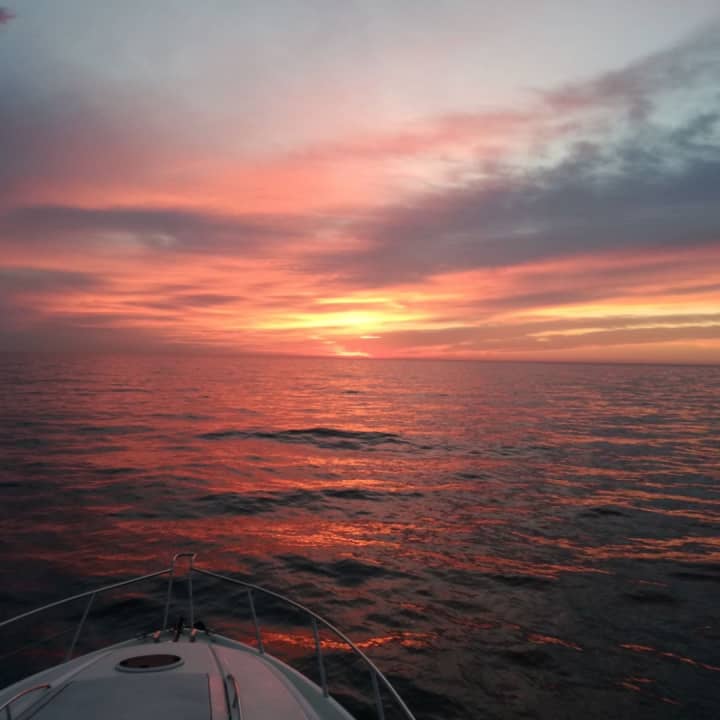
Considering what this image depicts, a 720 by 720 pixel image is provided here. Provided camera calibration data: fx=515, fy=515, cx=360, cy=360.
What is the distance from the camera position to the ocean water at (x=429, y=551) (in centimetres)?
848

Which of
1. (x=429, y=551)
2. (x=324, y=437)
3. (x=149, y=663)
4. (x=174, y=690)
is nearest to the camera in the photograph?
(x=174, y=690)

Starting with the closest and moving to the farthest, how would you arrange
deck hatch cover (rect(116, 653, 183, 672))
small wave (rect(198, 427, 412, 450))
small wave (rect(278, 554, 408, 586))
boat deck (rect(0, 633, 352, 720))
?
boat deck (rect(0, 633, 352, 720)), deck hatch cover (rect(116, 653, 183, 672)), small wave (rect(278, 554, 408, 586)), small wave (rect(198, 427, 412, 450))

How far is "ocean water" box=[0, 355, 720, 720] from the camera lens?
8477 millimetres

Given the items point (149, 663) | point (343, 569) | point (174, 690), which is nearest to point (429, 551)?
point (343, 569)

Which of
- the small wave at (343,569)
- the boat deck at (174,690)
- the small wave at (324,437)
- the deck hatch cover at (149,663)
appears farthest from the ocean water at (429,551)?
the deck hatch cover at (149,663)

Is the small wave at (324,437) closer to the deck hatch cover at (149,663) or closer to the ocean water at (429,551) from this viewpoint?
the ocean water at (429,551)

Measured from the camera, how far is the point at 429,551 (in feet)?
46.0

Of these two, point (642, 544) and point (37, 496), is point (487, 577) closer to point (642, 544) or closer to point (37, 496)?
point (642, 544)

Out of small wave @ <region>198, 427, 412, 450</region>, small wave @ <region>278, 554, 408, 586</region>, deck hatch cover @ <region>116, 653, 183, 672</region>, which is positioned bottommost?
small wave @ <region>198, 427, 412, 450</region>

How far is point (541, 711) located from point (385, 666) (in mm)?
2490

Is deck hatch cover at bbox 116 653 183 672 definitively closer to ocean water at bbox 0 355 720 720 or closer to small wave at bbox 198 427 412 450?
ocean water at bbox 0 355 720 720

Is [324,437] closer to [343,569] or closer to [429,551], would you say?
Result: [429,551]

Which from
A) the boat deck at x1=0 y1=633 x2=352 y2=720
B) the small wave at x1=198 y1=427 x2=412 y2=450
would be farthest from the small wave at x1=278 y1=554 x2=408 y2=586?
the small wave at x1=198 y1=427 x2=412 y2=450

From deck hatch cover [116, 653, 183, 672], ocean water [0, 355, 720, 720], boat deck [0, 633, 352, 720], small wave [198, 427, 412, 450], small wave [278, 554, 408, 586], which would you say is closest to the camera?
boat deck [0, 633, 352, 720]
